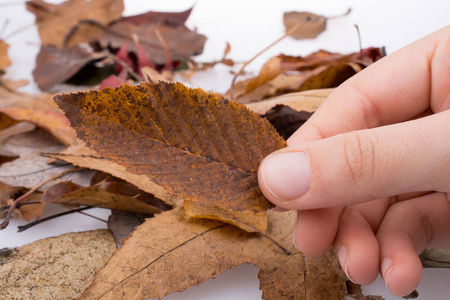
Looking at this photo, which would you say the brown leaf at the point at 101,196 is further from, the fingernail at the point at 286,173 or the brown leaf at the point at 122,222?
the fingernail at the point at 286,173

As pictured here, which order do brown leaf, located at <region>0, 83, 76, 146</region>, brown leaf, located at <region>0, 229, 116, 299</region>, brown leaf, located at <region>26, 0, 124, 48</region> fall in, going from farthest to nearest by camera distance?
brown leaf, located at <region>26, 0, 124, 48</region>
brown leaf, located at <region>0, 83, 76, 146</region>
brown leaf, located at <region>0, 229, 116, 299</region>

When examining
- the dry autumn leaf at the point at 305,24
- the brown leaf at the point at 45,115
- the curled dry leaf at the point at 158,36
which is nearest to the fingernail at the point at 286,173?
the brown leaf at the point at 45,115

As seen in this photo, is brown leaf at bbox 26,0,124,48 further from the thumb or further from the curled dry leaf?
the thumb

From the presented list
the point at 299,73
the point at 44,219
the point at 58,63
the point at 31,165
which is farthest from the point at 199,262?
the point at 58,63

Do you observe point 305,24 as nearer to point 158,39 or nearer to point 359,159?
point 158,39

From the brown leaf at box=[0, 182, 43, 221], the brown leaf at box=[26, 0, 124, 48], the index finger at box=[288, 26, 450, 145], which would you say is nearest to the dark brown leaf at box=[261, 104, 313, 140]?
the index finger at box=[288, 26, 450, 145]
